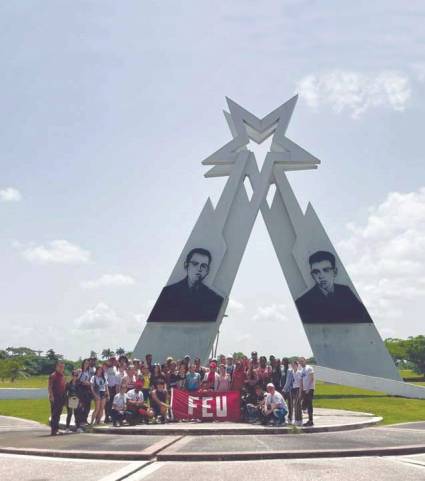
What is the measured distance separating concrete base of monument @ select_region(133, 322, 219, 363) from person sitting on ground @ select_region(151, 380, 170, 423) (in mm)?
15959

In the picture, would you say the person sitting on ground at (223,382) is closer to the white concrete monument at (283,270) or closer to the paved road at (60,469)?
the paved road at (60,469)

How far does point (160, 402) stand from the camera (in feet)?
46.8

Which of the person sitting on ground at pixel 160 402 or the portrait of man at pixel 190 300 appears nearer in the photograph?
the person sitting on ground at pixel 160 402

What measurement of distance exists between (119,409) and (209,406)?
232cm

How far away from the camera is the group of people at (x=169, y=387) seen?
1336 cm

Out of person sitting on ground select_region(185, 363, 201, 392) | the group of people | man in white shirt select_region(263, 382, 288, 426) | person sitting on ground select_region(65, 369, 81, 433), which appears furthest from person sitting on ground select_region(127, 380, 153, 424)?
man in white shirt select_region(263, 382, 288, 426)

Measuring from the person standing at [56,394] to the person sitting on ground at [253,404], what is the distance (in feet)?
15.1

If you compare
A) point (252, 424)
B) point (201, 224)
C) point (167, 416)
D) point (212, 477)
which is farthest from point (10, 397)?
point (212, 477)

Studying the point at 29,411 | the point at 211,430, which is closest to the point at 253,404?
the point at 211,430

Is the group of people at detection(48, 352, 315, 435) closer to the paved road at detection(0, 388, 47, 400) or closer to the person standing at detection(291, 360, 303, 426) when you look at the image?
the person standing at detection(291, 360, 303, 426)

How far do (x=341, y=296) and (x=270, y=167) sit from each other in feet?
27.4

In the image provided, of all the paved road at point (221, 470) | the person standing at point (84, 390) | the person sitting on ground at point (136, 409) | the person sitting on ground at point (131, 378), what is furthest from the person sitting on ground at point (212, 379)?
the paved road at point (221, 470)

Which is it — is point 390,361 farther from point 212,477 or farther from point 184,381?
point 212,477

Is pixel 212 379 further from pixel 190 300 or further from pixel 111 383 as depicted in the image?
pixel 190 300
